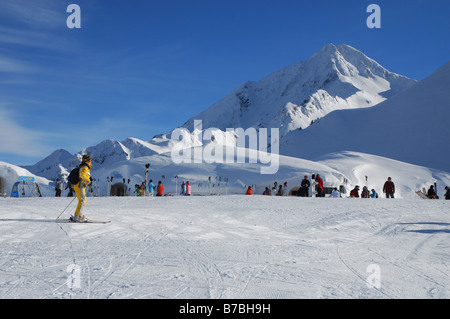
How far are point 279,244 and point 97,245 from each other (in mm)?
3390

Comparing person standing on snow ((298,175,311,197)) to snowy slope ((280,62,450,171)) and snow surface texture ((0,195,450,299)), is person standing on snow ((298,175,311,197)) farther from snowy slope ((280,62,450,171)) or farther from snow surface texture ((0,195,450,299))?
snowy slope ((280,62,450,171))

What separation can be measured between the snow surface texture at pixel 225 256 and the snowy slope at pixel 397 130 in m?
58.1

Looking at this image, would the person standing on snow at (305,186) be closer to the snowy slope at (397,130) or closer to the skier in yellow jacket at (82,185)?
the skier in yellow jacket at (82,185)

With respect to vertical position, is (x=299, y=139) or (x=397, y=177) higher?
(x=299, y=139)

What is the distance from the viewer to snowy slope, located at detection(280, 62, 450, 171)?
66812 mm

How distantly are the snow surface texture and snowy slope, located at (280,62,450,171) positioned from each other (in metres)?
58.1

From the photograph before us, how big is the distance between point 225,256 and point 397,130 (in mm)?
75522

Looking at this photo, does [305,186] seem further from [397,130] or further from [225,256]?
[397,130]

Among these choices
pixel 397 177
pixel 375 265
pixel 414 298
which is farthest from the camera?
pixel 397 177

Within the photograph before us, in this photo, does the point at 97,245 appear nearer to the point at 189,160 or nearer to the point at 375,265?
the point at 375,265

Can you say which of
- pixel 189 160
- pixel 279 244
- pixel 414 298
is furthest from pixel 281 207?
pixel 189 160

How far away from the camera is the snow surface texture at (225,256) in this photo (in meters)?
4.61

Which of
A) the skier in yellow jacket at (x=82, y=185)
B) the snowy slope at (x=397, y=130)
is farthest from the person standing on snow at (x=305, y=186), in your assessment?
the snowy slope at (x=397, y=130)

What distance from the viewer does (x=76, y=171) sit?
9.39 metres
